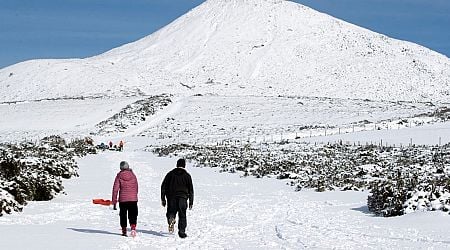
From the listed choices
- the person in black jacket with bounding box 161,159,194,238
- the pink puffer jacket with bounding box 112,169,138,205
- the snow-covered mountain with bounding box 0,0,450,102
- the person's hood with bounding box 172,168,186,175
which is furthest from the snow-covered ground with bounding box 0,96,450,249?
the snow-covered mountain with bounding box 0,0,450,102

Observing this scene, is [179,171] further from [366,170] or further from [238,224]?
[366,170]

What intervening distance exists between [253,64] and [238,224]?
125513mm

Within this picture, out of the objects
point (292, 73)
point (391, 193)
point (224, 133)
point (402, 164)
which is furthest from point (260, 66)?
point (391, 193)

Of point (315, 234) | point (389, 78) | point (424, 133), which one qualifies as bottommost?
point (315, 234)

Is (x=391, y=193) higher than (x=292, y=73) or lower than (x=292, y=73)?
lower

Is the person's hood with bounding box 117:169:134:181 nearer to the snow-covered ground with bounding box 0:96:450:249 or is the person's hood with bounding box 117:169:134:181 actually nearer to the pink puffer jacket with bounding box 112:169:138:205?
the pink puffer jacket with bounding box 112:169:138:205

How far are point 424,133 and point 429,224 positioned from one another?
3624 centimetres

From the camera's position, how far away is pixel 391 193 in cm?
1477

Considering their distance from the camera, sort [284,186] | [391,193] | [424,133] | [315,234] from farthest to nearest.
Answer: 1. [424,133]
2. [284,186]
3. [391,193]
4. [315,234]

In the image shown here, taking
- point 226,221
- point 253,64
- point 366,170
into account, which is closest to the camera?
point 226,221

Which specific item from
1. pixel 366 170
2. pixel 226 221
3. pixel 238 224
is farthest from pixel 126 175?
pixel 366 170

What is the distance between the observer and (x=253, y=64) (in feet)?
452

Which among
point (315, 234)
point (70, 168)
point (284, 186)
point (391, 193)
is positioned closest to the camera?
point (315, 234)

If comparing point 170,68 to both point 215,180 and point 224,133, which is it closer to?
point 224,133
